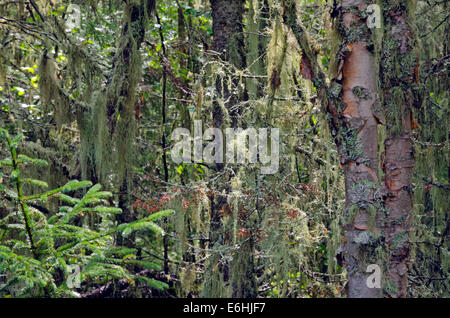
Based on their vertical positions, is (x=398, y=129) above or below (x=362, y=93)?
below

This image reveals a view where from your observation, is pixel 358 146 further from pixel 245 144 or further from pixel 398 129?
pixel 245 144

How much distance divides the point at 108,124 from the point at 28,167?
2.89 ft

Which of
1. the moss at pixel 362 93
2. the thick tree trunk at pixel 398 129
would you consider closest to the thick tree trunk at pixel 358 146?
the moss at pixel 362 93

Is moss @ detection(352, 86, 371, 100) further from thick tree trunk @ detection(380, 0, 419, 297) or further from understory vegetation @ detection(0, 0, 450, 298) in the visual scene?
thick tree trunk @ detection(380, 0, 419, 297)

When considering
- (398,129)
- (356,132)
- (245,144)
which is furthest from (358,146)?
(245,144)

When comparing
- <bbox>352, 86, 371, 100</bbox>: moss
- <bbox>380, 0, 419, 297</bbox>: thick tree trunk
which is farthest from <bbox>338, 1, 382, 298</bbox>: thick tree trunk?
<bbox>380, 0, 419, 297</bbox>: thick tree trunk

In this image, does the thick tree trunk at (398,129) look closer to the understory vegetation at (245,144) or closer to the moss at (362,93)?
the understory vegetation at (245,144)

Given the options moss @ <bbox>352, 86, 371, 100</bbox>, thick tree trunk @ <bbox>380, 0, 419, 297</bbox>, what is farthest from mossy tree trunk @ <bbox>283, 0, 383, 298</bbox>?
thick tree trunk @ <bbox>380, 0, 419, 297</bbox>

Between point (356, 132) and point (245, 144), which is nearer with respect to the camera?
point (356, 132)

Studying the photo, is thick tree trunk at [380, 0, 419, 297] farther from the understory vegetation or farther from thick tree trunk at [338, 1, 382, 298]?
thick tree trunk at [338, 1, 382, 298]

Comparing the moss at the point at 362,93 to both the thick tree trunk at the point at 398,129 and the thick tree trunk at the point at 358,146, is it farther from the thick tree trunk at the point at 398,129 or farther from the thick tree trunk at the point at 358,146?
the thick tree trunk at the point at 398,129

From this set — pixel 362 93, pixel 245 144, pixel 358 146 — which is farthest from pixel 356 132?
pixel 245 144

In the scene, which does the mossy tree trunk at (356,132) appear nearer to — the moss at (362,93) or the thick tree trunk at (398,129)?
the moss at (362,93)
